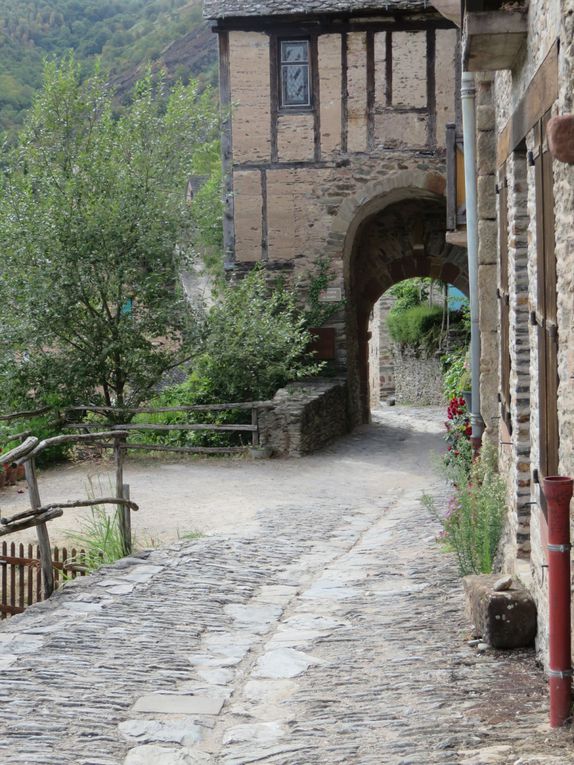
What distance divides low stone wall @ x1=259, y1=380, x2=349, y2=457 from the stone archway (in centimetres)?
237

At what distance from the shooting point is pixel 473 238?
8305 mm

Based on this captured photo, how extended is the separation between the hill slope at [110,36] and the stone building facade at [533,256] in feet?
124

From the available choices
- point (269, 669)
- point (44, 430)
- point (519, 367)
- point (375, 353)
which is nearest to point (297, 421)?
point (44, 430)

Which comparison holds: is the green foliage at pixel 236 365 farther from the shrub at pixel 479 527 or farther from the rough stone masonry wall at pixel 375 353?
the rough stone masonry wall at pixel 375 353

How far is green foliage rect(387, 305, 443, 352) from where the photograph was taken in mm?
23234

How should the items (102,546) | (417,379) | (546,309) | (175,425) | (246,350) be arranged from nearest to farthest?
1. (546,309)
2. (102,546)
3. (175,425)
4. (246,350)
5. (417,379)

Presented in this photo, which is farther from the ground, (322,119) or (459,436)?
(322,119)

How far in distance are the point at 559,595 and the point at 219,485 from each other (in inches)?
319

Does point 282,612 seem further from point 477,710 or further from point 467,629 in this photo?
point 477,710

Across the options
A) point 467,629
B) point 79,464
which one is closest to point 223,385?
point 79,464

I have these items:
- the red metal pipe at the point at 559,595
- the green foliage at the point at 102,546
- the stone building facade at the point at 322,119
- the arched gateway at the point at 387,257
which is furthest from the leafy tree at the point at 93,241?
the red metal pipe at the point at 559,595

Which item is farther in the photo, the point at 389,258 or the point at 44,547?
the point at 389,258

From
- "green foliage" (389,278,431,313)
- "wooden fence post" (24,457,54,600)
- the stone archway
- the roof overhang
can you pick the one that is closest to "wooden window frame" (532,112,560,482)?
the roof overhang

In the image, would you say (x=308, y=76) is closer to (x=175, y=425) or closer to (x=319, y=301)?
(x=319, y=301)
